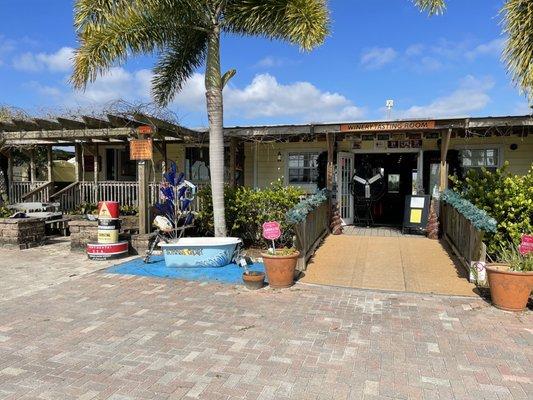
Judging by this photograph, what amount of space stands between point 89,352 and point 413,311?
356cm

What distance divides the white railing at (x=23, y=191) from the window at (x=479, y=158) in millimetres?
12030

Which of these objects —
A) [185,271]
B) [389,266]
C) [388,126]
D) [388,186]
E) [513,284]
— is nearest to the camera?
[513,284]

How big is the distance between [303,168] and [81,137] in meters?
6.11

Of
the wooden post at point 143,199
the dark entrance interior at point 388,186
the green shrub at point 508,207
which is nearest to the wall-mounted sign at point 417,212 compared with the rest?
the dark entrance interior at point 388,186

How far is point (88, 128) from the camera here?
33.4ft

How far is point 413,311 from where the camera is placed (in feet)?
16.0

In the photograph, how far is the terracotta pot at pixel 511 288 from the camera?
476 centimetres

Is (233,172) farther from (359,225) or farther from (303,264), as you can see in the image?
(303,264)

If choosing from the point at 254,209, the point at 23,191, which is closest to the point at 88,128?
the point at 23,191

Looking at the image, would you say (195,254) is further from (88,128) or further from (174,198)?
(88,128)

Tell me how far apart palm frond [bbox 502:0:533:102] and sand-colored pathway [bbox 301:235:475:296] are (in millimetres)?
2903

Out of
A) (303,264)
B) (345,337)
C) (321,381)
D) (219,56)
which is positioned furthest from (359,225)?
(321,381)

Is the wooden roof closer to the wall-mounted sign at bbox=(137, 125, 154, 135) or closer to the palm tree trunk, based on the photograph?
the wall-mounted sign at bbox=(137, 125, 154, 135)

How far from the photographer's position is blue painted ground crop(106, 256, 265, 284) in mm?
6484
